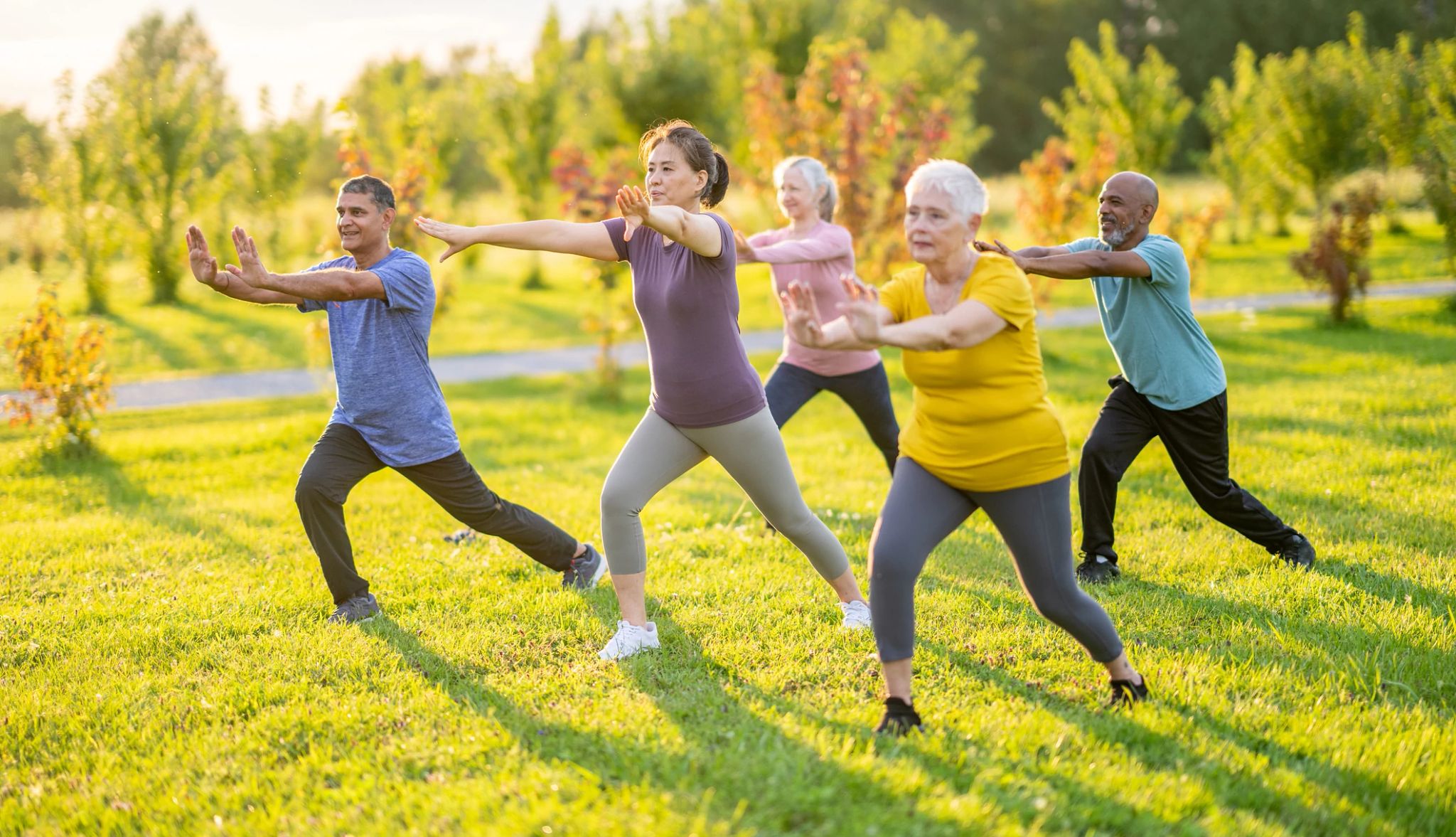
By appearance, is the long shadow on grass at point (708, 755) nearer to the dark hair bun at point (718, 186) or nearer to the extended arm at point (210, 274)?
the extended arm at point (210, 274)

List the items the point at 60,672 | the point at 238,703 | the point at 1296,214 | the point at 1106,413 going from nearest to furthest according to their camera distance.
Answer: the point at 238,703 → the point at 60,672 → the point at 1106,413 → the point at 1296,214

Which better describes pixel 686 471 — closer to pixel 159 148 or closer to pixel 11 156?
pixel 159 148

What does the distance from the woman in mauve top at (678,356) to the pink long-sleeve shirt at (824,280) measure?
5.18 ft

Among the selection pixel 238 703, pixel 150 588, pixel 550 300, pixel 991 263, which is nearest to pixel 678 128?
pixel 991 263

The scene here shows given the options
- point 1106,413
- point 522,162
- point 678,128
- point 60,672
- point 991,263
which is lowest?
point 60,672

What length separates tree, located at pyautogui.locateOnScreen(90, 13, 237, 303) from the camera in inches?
816

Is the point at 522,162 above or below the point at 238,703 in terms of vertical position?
above

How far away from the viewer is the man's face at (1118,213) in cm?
535

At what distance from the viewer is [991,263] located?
3.64 m

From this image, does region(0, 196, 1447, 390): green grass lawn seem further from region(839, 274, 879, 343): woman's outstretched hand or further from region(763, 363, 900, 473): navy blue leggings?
region(839, 274, 879, 343): woman's outstretched hand

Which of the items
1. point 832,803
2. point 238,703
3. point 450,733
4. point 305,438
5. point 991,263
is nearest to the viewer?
point 832,803

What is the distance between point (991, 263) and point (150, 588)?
5008mm

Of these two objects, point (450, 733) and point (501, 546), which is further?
point (501, 546)

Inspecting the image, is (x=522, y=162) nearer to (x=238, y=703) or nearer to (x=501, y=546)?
(x=501, y=546)
